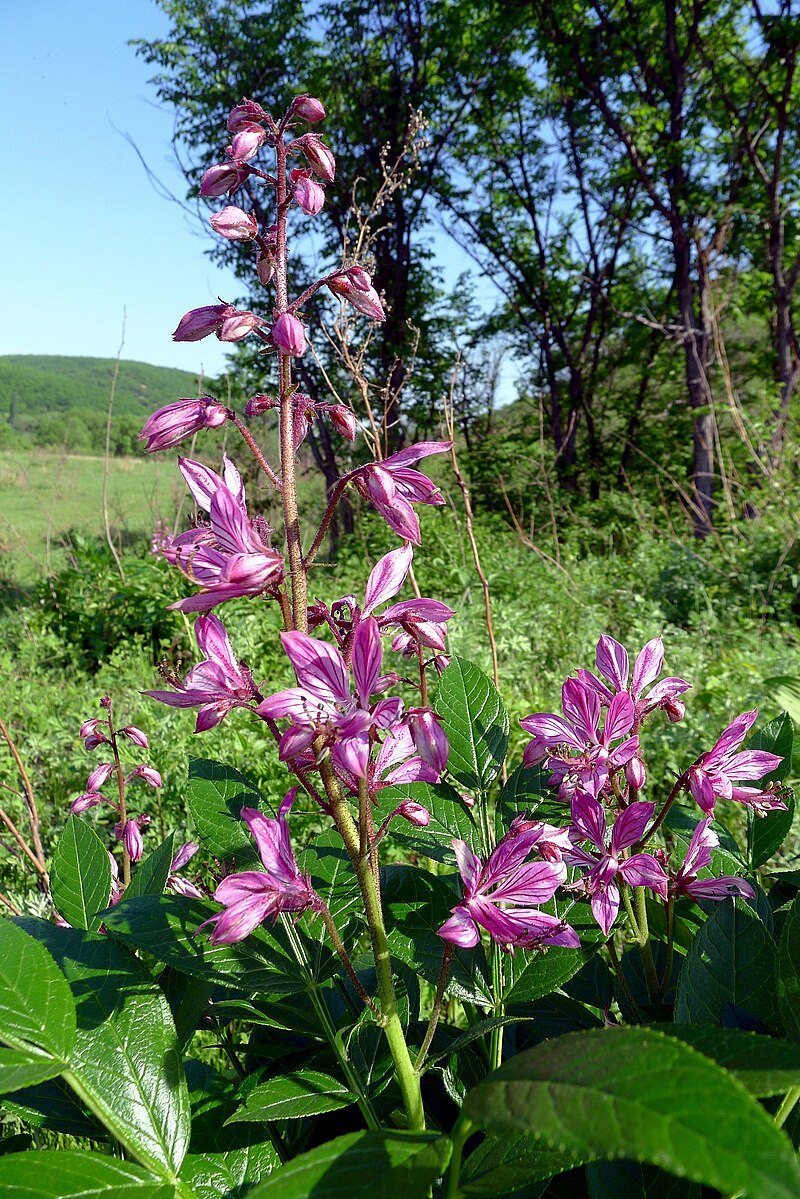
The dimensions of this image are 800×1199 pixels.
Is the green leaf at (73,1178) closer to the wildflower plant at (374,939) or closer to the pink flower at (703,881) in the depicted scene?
the wildflower plant at (374,939)

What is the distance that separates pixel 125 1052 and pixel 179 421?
2.03ft

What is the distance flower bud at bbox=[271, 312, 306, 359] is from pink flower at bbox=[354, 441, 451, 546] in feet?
0.49

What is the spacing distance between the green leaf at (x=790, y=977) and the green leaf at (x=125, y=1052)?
1.84 feet

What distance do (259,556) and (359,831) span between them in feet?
0.87

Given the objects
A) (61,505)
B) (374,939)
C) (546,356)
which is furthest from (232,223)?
(61,505)

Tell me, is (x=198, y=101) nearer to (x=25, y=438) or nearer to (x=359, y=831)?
(x=359, y=831)

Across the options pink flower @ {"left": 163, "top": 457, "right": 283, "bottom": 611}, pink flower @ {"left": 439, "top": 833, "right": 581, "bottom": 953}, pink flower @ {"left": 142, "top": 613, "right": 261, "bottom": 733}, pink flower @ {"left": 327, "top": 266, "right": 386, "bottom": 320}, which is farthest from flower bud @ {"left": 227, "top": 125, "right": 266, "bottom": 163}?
pink flower @ {"left": 439, "top": 833, "right": 581, "bottom": 953}

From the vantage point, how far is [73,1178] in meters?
0.56

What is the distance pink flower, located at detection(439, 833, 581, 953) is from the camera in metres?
0.71

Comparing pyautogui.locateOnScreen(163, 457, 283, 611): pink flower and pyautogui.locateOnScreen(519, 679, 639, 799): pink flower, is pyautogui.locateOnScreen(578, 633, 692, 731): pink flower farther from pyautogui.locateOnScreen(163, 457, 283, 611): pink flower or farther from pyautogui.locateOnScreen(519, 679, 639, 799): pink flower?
pyautogui.locateOnScreen(163, 457, 283, 611): pink flower

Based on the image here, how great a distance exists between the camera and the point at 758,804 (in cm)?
91

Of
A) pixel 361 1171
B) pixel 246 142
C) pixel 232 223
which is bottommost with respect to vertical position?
pixel 361 1171

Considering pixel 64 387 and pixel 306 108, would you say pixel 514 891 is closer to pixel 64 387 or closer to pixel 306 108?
pixel 306 108

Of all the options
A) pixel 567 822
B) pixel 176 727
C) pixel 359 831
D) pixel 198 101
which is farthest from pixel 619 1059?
pixel 198 101
